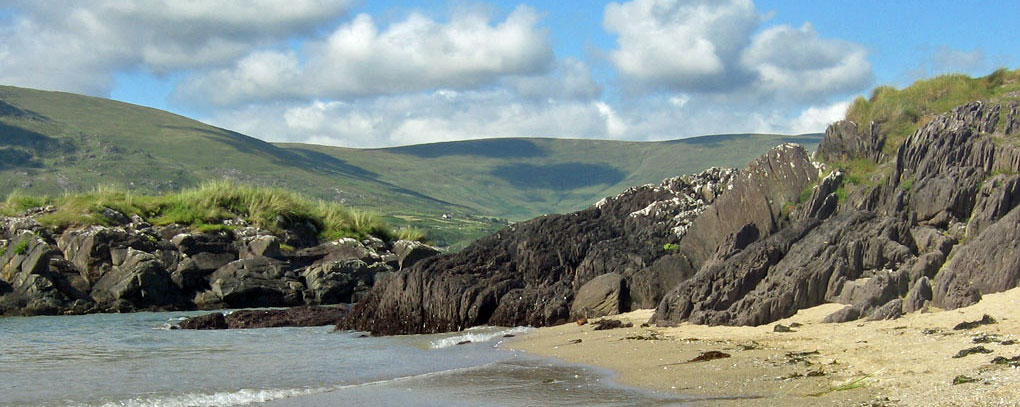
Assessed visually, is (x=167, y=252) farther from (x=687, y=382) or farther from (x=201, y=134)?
(x=201, y=134)

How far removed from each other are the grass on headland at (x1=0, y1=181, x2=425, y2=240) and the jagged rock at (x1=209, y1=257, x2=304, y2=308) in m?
3.89

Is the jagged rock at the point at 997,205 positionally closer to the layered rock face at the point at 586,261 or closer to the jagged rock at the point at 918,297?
the jagged rock at the point at 918,297

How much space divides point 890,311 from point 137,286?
27329mm

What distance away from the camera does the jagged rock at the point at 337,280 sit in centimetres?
3650

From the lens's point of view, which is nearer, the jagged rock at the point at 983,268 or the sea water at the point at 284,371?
the sea water at the point at 284,371

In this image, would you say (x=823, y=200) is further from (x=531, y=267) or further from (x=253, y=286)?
(x=253, y=286)

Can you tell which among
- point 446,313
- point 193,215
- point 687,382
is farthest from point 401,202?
point 687,382

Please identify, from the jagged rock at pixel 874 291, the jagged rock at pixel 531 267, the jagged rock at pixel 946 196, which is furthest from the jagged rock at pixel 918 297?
the jagged rock at pixel 531 267

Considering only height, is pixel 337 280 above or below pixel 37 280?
below

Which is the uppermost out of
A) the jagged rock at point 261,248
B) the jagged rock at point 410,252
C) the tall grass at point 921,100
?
the tall grass at point 921,100

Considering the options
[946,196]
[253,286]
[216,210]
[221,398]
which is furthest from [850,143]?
[216,210]

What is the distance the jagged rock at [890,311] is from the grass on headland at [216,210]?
29949 millimetres

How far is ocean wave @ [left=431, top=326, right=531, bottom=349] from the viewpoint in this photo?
21969mm

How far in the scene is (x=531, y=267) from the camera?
1069 inches
